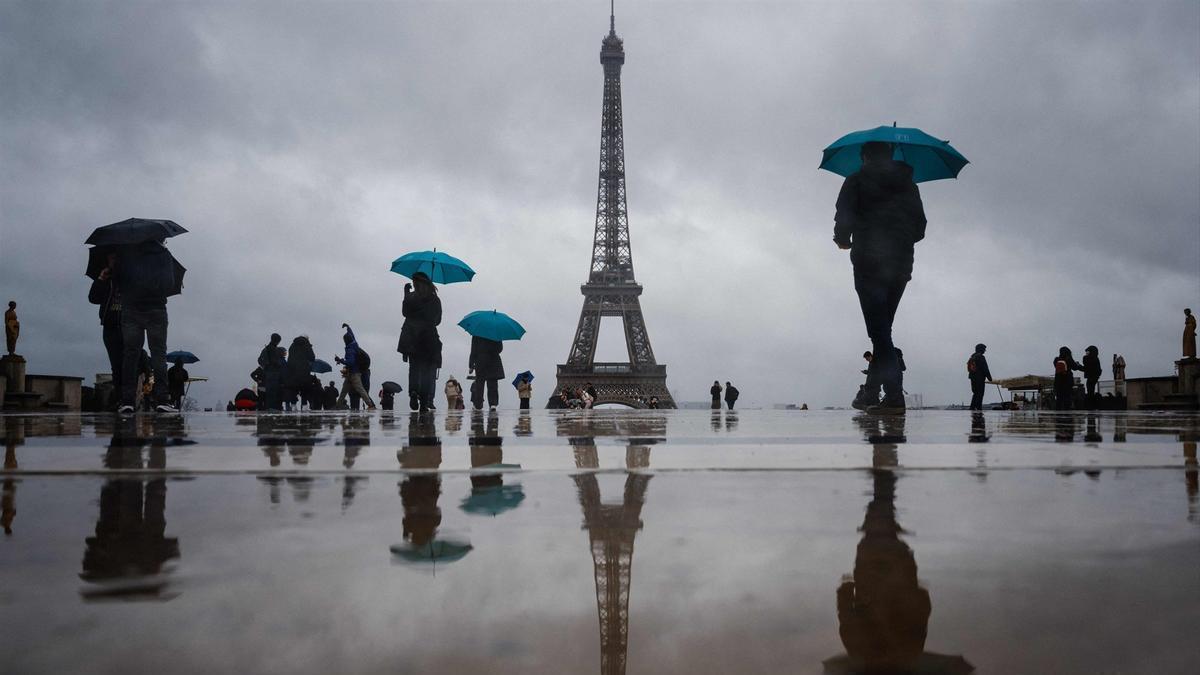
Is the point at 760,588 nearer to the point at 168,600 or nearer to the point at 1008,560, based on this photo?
the point at 1008,560

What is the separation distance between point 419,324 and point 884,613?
10083 millimetres

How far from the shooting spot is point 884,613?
105cm

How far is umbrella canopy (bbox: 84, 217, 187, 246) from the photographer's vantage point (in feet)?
31.1

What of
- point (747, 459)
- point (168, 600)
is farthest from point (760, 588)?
point (747, 459)

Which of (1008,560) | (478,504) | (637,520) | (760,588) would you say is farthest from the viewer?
(478,504)

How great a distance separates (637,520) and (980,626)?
0.76m

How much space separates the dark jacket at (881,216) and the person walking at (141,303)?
7.39 metres

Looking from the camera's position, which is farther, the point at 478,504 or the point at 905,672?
the point at 478,504

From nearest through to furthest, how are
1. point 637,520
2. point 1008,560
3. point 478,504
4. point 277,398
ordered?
point 1008,560, point 637,520, point 478,504, point 277,398

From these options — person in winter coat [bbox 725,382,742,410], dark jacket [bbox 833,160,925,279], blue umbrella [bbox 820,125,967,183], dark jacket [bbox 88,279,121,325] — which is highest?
blue umbrella [bbox 820,125,967,183]

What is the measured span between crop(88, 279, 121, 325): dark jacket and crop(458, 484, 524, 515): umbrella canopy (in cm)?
951

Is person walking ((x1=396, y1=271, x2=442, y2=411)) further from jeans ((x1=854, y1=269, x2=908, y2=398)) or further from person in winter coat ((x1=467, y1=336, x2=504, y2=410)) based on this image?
jeans ((x1=854, y1=269, x2=908, y2=398))

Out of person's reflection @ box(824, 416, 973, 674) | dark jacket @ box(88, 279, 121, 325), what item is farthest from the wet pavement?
dark jacket @ box(88, 279, 121, 325)

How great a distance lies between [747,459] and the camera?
117 inches
